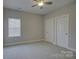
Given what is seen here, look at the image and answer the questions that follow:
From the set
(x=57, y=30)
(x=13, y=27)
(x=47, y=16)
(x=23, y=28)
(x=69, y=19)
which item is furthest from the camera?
(x=47, y=16)

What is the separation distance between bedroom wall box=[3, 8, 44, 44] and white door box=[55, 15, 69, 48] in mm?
2105

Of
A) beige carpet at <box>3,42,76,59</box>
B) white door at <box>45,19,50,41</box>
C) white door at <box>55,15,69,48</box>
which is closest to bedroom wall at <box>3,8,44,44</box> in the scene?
white door at <box>45,19,50,41</box>

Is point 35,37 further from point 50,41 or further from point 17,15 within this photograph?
point 17,15

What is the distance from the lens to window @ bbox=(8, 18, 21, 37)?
241 inches

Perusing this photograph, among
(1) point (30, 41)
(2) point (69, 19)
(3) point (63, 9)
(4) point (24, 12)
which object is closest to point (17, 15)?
(4) point (24, 12)

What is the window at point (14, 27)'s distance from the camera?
6126mm

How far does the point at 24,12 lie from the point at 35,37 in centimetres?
233

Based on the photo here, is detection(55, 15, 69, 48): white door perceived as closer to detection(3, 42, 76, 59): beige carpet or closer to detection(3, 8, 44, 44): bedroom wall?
detection(3, 42, 76, 59): beige carpet

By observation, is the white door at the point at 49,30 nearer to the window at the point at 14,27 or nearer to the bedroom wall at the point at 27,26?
the bedroom wall at the point at 27,26

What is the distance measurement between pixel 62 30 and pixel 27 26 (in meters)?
2.94

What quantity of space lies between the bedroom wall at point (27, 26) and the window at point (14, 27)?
231 millimetres

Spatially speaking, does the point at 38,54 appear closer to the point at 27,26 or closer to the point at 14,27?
the point at 14,27

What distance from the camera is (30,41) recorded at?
6.99 m

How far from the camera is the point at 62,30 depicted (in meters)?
5.34
